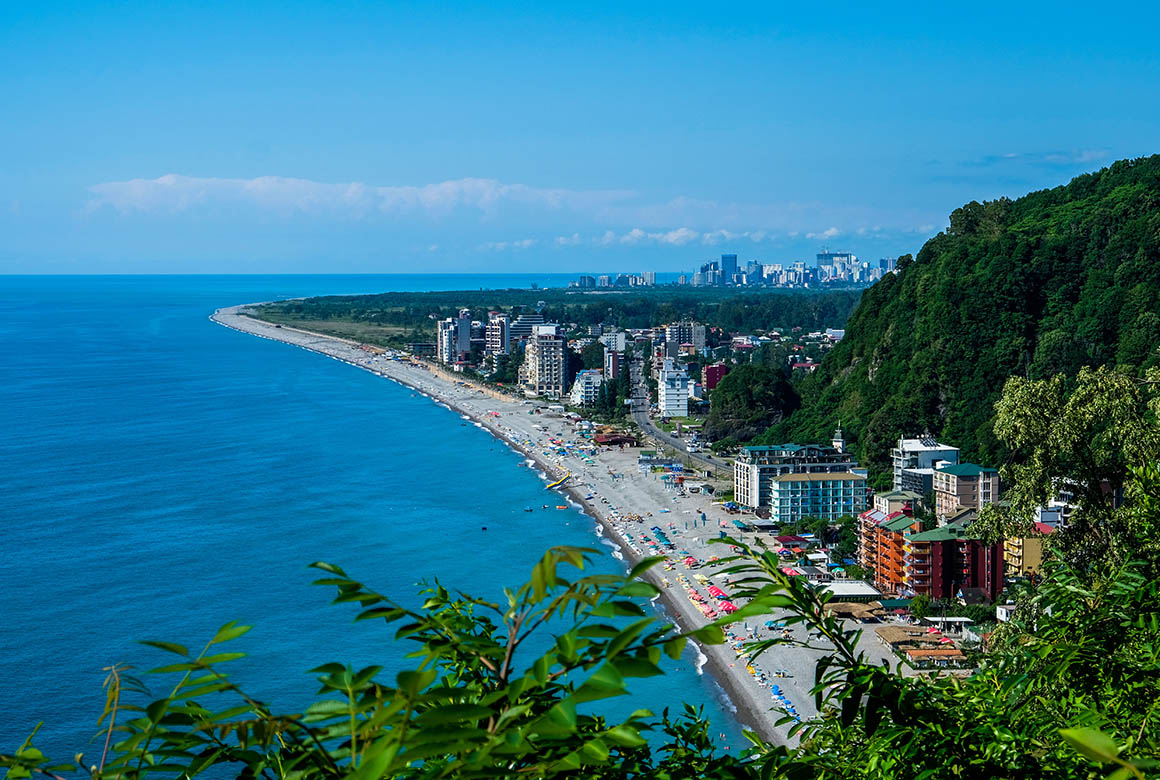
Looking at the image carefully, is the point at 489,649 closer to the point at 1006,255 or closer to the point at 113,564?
the point at 113,564

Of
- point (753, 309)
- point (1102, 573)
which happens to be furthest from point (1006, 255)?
point (753, 309)

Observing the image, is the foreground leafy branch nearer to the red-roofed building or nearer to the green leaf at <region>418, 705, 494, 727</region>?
the green leaf at <region>418, 705, 494, 727</region>

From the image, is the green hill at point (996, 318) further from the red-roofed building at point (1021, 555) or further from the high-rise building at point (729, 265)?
the high-rise building at point (729, 265)

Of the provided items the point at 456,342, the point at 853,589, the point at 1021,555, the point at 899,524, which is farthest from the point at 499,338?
the point at 1021,555

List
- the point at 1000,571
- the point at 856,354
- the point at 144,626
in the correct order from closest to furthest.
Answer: the point at 144,626 → the point at 1000,571 → the point at 856,354

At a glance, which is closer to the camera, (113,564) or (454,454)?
(113,564)

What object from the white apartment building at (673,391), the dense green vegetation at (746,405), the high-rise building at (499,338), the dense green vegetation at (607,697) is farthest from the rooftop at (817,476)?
the high-rise building at (499,338)
